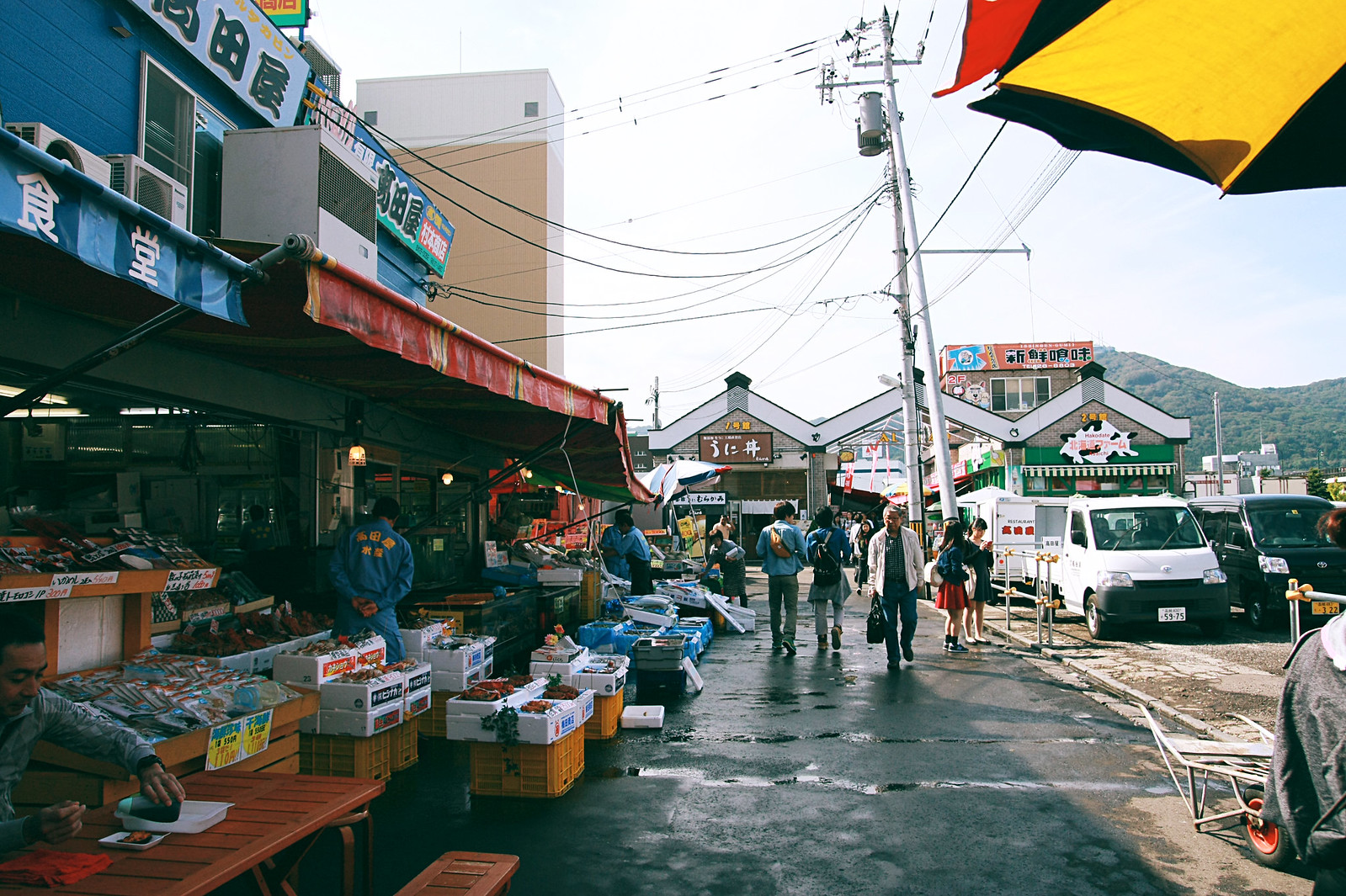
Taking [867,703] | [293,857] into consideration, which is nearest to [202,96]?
[293,857]

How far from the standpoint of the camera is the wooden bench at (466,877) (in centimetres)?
312

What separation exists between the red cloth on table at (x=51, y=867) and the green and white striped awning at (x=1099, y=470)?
38.1 metres

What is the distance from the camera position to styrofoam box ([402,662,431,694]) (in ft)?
19.3

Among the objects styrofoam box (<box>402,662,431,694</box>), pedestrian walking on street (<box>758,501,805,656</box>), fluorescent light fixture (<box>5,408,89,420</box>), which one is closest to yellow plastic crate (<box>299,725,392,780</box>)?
styrofoam box (<box>402,662,431,694</box>)

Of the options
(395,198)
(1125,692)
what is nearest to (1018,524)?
(1125,692)

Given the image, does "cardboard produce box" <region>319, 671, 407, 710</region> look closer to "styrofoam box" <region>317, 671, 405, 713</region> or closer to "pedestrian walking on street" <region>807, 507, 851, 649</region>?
"styrofoam box" <region>317, 671, 405, 713</region>

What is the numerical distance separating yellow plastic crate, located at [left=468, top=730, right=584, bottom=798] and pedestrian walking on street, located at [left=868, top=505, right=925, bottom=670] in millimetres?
5487

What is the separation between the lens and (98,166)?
6.25 meters

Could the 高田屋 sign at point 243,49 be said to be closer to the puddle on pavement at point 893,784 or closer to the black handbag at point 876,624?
the puddle on pavement at point 893,784

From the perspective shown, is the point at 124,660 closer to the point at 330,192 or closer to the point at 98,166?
the point at 98,166

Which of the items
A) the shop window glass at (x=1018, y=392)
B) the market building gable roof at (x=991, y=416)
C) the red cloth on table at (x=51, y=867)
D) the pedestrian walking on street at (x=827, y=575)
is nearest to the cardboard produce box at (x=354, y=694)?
the red cloth on table at (x=51, y=867)

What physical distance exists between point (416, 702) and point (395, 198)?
30.5 ft

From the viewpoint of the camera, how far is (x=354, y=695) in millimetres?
5355

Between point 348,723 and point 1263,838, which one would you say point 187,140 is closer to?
point 348,723
